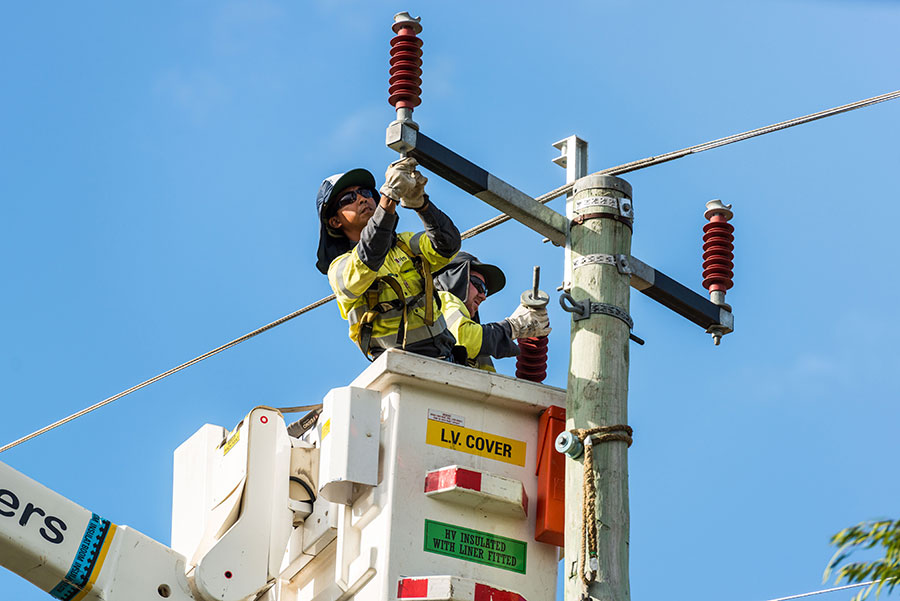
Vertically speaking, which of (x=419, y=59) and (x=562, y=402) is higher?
(x=419, y=59)

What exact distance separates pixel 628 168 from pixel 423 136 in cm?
127

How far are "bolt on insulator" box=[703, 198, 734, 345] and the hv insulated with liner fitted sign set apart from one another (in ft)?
5.81

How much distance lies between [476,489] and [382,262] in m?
1.26

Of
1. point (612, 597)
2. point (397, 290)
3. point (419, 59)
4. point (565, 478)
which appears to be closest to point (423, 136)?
point (419, 59)

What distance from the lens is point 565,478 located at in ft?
24.2

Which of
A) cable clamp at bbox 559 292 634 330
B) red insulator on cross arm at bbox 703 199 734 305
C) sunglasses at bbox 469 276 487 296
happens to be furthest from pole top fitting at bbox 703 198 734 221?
sunglasses at bbox 469 276 487 296

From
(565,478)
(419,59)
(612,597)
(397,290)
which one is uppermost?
(419,59)

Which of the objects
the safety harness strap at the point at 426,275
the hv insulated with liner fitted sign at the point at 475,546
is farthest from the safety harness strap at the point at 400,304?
the hv insulated with liner fitted sign at the point at 475,546

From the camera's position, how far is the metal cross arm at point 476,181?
292 inches

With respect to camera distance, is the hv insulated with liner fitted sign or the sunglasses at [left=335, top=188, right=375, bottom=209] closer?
the hv insulated with liner fitted sign

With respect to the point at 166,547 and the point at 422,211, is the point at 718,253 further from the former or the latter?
the point at 166,547

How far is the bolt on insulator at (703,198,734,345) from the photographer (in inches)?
334

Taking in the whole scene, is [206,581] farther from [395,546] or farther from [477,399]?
[477,399]

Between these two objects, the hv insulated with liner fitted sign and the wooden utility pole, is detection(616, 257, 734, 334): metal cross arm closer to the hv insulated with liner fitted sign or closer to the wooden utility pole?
the wooden utility pole
